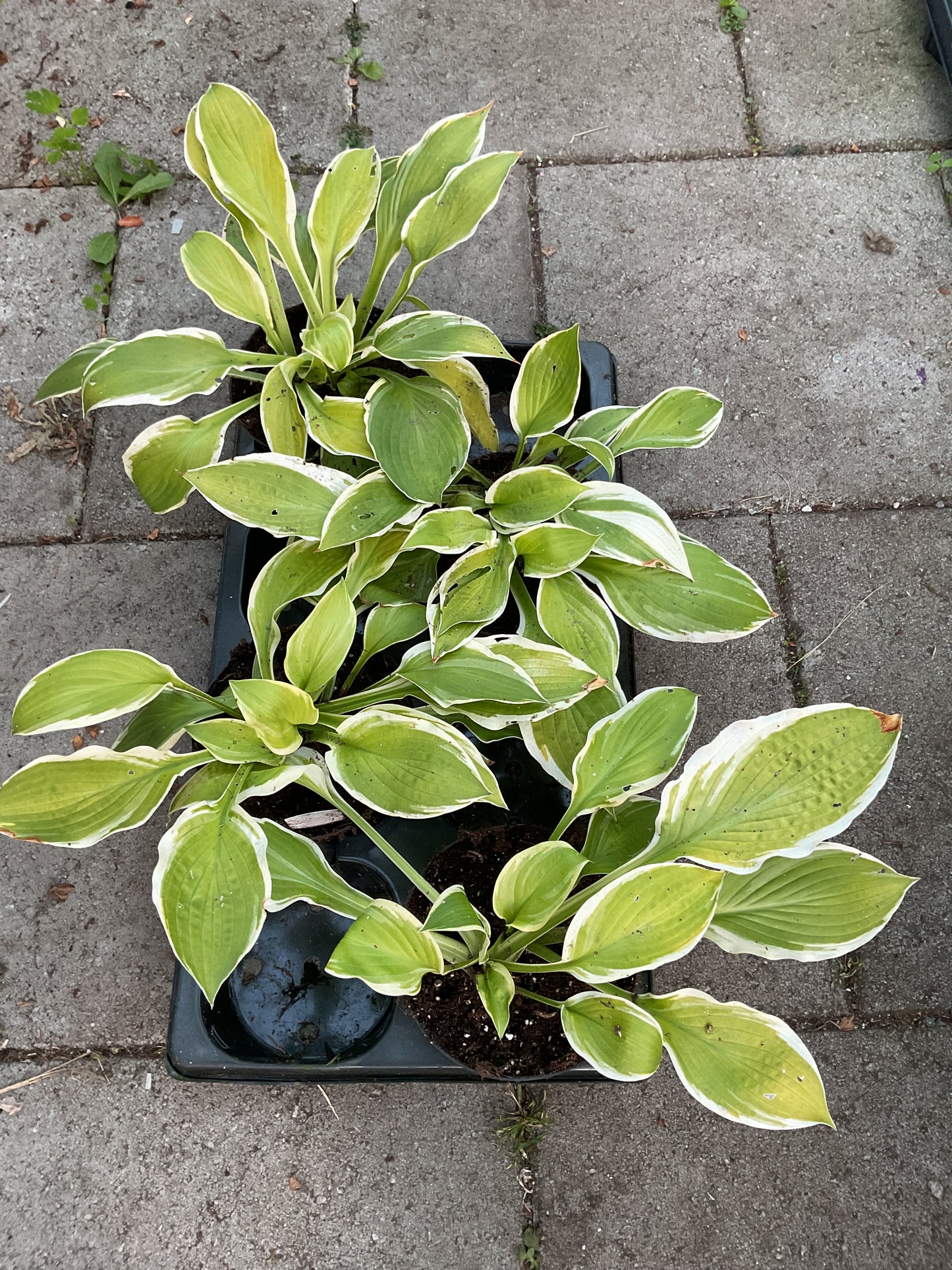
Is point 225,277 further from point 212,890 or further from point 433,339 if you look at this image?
point 212,890

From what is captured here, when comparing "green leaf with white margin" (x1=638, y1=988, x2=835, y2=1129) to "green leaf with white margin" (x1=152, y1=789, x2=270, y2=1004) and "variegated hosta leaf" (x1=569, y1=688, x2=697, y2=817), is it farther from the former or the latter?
"green leaf with white margin" (x1=152, y1=789, x2=270, y2=1004)

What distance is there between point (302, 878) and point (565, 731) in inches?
14.1

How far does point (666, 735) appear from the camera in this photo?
103cm

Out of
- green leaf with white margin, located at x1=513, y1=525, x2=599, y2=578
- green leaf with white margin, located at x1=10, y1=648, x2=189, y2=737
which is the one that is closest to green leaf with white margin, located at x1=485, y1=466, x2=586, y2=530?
green leaf with white margin, located at x1=513, y1=525, x2=599, y2=578

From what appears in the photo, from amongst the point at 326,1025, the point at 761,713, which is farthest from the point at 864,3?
the point at 326,1025

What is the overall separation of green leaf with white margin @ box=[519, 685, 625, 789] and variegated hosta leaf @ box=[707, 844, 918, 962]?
0.23 m

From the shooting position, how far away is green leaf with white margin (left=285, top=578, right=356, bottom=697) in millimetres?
1073

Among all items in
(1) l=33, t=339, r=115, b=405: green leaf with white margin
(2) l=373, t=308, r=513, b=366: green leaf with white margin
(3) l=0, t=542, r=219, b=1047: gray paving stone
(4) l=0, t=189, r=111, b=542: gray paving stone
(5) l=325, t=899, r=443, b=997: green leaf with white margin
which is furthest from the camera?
(4) l=0, t=189, r=111, b=542: gray paving stone

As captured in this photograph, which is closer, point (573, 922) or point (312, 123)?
point (573, 922)

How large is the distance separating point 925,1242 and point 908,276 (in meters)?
1.71

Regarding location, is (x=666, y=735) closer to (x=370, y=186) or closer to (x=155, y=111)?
(x=370, y=186)

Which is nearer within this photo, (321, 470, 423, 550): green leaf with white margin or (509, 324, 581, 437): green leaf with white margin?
(321, 470, 423, 550): green leaf with white margin

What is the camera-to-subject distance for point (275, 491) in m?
1.12

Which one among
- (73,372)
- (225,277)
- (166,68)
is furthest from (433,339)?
(166,68)
